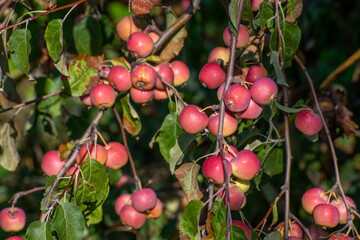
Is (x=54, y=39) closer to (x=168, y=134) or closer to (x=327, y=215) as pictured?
(x=168, y=134)

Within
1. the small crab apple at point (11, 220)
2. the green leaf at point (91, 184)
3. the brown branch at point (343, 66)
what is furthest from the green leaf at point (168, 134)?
the brown branch at point (343, 66)

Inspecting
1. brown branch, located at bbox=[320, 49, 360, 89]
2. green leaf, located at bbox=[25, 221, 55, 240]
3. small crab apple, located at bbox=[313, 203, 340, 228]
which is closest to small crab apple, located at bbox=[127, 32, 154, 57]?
green leaf, located at bbox=[25, 221, 55, 240]

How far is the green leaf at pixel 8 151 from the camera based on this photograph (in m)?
1.66

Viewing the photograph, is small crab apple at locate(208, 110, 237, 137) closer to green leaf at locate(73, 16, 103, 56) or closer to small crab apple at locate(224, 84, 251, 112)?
small crab apple at locate(224, 84, 251, 112)

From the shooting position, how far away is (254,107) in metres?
1.22

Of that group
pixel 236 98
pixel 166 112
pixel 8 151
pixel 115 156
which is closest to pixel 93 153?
pixel 115 156

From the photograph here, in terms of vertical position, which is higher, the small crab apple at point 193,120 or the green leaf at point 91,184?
the small crab apple at point 193,120

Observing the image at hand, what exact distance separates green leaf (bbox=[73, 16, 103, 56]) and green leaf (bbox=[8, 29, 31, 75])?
1.72 ft

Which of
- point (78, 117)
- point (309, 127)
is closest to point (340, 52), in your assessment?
point (309, 127)

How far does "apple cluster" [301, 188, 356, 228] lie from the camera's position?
1310 millimetres

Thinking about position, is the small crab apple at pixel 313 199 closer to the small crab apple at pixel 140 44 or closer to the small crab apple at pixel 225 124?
the small crab apple at pixel 225 124

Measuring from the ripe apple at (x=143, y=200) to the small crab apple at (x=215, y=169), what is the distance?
1.56ft

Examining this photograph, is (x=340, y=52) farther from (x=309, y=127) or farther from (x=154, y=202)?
(x=154, y=202)

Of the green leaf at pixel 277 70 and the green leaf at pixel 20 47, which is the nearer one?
the green leaf at pixel 277 70
